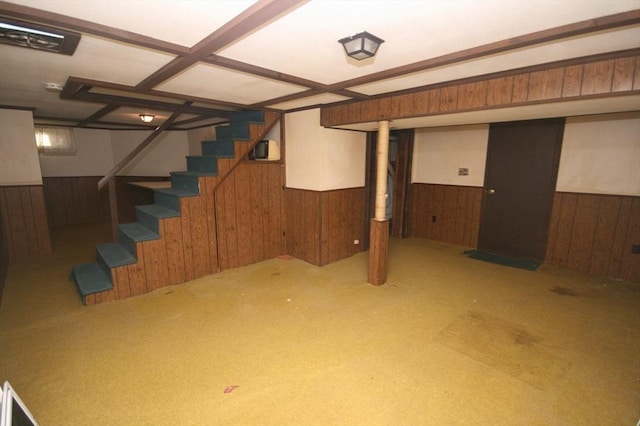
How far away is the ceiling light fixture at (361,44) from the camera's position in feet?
5.77

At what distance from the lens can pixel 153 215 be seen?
3459 mm

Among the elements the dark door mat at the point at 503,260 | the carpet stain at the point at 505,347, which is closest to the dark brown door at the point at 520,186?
the dark door mat at the point at 503,260

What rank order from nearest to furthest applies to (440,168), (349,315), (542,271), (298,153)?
(349,315) → (542,271) → (298,153) → (440,168)

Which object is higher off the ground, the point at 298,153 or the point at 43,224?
the point at 298,153

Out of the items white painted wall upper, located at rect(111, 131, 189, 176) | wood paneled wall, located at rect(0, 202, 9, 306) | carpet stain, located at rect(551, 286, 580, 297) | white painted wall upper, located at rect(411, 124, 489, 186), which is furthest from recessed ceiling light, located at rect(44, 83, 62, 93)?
carpet stain, located at rect(551, 286, 580, 297)

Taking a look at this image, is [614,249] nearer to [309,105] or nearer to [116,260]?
[309,105]

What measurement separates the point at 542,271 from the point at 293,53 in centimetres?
414

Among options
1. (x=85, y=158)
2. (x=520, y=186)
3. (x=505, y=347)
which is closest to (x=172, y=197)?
(x=505, y=347)

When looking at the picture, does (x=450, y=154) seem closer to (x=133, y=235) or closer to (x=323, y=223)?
(x=323, y=223)

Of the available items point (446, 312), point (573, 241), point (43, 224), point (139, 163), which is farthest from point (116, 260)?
point (573, 241)

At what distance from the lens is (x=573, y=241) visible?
13.1 feet

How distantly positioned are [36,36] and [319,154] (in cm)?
282

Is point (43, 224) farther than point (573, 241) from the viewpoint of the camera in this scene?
Yes

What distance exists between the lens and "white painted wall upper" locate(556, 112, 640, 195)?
3553 mm
